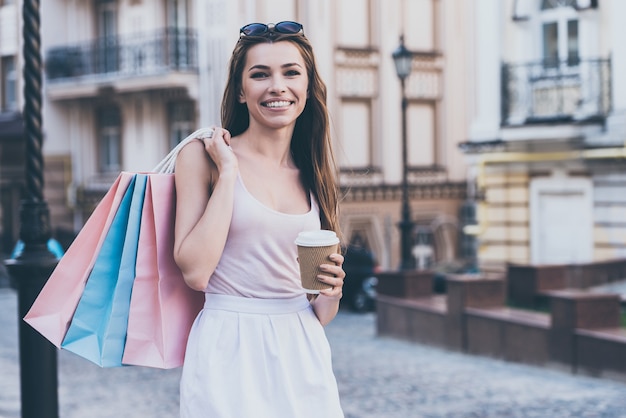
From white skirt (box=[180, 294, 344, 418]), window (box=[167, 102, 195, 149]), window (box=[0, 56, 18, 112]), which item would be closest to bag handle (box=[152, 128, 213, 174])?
white skirt (box=[180, 294, 344, 418])

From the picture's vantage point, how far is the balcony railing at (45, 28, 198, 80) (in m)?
26.9

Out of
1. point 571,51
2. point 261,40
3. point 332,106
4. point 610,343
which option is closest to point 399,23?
point 332,106

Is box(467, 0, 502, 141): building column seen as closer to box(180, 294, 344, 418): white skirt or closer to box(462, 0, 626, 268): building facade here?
box(462, 0, 626, 268): building facade

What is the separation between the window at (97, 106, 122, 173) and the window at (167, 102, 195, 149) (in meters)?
2.34

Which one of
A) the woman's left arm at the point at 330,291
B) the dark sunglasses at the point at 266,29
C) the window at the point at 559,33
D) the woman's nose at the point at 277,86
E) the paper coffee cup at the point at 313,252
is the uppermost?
the window at the point at 559,33

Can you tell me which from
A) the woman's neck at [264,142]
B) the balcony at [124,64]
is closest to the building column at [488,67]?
the balcony at [124,64]

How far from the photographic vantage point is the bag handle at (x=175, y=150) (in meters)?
3.48

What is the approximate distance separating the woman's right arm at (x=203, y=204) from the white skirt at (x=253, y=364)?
0.50 feet

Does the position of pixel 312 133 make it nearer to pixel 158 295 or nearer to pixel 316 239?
pixel 316 239

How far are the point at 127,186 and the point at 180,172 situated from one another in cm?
23

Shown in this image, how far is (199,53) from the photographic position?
26688 millimetres

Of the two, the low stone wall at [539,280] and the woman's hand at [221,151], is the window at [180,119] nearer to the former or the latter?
the low stone wall at [539,280]

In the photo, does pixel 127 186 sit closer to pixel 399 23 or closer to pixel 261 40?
pixel 261 40

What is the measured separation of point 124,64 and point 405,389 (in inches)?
753
